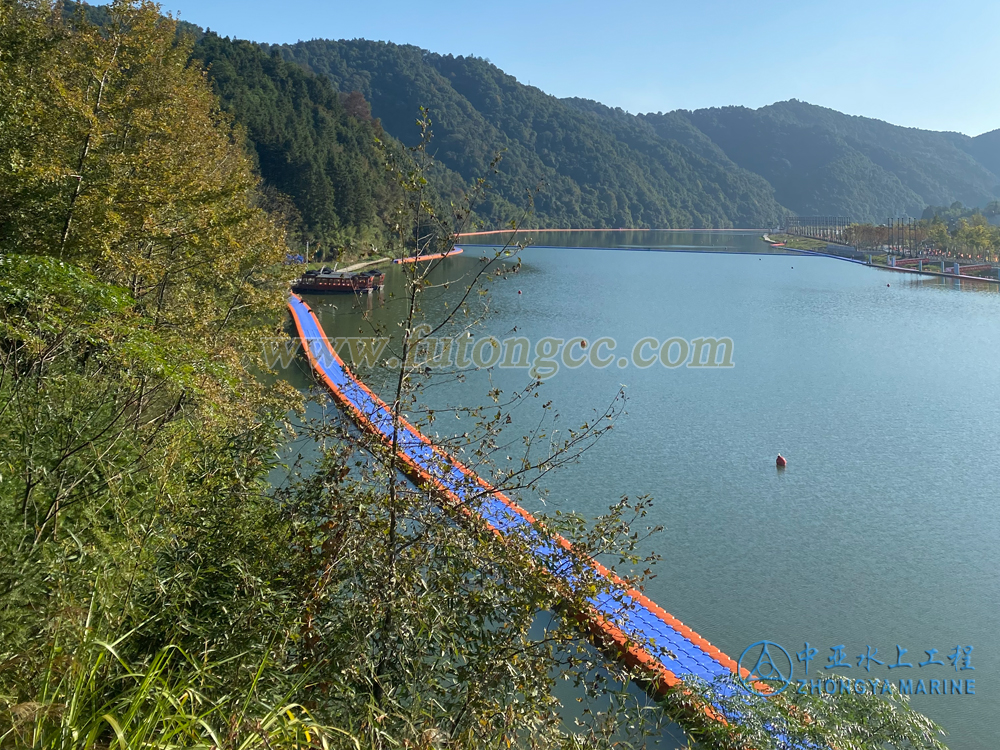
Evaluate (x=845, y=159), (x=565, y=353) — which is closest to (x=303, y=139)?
(x=565, y=353)

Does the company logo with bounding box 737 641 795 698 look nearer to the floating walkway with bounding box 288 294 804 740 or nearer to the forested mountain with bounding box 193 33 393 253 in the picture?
the floating walkway with bounding box 288 294 804 740

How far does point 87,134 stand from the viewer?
5.82 m

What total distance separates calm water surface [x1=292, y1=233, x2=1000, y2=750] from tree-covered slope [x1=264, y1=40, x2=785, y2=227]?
60181mm

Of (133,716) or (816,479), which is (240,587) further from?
(816,479)

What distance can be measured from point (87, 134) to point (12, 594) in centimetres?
426

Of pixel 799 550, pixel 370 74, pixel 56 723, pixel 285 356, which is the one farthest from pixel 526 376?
pixel 370 74

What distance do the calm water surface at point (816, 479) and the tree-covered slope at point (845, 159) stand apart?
4983 inches

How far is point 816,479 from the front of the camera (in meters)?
10.2

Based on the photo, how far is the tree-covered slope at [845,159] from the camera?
13975 centimetres

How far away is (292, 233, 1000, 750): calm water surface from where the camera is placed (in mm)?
6707

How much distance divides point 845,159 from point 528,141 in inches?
3220

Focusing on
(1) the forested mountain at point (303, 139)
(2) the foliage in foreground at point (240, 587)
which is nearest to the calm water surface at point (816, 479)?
(2) the foliage in foreground at point (240, 587)

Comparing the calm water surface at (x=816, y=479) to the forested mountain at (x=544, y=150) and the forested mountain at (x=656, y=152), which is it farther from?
the forested mountain at (x=656, y=152)

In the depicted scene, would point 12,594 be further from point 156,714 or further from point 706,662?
point 706,662
